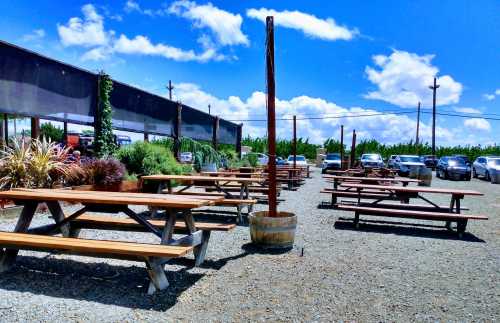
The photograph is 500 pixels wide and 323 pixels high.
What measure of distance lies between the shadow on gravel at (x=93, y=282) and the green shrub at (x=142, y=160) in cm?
699

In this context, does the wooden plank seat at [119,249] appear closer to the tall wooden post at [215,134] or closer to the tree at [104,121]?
the tree at [104,121]

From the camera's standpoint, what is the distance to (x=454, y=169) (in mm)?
25188

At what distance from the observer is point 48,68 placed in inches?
378

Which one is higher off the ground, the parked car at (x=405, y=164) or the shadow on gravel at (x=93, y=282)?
the parked car at (x=405, y=164)

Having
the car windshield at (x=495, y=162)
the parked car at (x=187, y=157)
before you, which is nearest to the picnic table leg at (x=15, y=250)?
the parked car at (x=187, y=157)

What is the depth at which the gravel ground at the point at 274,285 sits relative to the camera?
10.8ft

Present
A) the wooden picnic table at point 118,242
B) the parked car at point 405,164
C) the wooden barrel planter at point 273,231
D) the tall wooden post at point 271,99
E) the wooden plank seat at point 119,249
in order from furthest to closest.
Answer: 1. the parked car at point 405,164
2. the tall wooden post at point 271,99
3. the wooden barrel planter at point 273,231
4. the wooden picnic table at point 118,242
5. the wooden plank seat at point 119,249

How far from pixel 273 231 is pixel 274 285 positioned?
1.41 meters

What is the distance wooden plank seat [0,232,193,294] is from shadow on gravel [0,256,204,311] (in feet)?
0.62

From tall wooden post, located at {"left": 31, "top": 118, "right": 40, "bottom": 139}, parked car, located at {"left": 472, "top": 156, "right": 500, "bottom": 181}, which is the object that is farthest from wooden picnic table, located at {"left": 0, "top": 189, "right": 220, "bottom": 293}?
parked car, located at {"left": 472, "top": 156, "right": 500, "bottom": 181}

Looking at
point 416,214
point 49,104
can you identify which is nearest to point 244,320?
point 416,214

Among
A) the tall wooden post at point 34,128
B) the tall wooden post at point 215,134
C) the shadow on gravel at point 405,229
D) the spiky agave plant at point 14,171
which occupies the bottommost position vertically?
the shadow on gravel at point 405,229

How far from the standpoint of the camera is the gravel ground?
10.8 ft

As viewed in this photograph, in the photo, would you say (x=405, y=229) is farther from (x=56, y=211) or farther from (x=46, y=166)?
(x=46, y=166)
